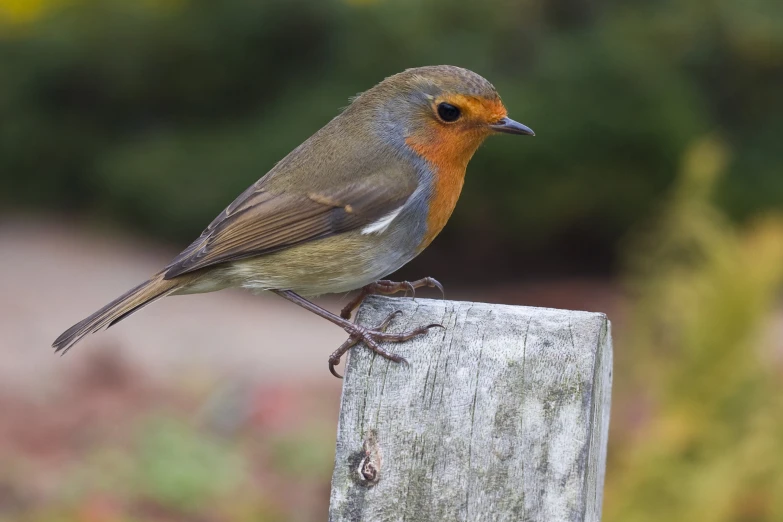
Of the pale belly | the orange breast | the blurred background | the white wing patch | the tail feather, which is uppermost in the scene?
the blurred background

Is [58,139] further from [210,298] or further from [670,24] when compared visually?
[670,24]

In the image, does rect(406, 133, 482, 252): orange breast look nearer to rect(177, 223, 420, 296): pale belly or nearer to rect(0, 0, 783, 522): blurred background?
rect(177, 223, 420, 296): pale belly

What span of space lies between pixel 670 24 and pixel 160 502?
650cm

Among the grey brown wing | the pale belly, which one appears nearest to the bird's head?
the grey brown wing

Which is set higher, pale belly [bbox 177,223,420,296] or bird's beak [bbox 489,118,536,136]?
bird's beak [bbox 489,118,536,136]

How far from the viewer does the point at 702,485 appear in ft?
12.5

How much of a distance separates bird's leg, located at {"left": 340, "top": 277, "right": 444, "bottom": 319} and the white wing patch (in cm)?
17

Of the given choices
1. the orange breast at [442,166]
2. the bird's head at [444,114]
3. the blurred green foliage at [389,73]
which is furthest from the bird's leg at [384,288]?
the blurred green foliage at [389,73]

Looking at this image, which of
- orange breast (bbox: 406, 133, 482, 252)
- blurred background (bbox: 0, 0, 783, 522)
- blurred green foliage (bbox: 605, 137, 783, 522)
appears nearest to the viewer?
orange breast (bbox: 406, 133, 482, 252)

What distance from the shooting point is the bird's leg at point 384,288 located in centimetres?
276

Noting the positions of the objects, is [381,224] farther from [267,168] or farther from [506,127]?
[267,168]

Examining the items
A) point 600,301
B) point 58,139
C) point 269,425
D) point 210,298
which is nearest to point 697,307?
point 269,425

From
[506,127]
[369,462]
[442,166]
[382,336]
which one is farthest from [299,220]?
[369,462]

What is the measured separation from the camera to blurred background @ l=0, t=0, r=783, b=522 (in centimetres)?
546
